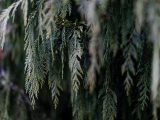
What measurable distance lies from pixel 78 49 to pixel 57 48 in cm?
13

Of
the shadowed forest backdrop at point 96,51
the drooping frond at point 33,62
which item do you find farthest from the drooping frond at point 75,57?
the drooping frond at point 33,62

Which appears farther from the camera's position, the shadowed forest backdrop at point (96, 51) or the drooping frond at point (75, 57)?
the drooping frond at point (75, 57)

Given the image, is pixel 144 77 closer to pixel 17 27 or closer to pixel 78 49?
pixel 78 49

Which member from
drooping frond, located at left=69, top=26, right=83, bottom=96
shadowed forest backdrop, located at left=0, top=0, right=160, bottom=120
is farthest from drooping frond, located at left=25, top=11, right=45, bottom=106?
drooping frond, located at left=69, top=26, right=83, bottom=96

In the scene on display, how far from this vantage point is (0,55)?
109 inches

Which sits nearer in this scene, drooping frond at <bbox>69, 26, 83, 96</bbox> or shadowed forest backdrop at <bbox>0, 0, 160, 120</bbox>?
shadowed forest backdrop at <bbox>0, 0, 160, 120</bbox>

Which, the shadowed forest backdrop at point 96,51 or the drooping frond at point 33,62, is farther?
the drooping frond at point 33,62

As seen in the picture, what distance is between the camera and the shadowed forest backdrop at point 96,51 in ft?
4.14

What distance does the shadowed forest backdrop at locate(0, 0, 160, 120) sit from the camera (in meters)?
1.26

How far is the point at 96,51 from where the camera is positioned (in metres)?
1.37

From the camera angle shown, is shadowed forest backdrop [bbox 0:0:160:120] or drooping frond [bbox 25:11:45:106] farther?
drooping frond [bbox 25:11:45:106]

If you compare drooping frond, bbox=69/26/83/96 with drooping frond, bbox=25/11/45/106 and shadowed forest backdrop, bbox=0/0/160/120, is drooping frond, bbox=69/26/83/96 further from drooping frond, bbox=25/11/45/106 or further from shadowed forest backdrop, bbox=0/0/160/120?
drooping frond, bbox=25/11/45/106

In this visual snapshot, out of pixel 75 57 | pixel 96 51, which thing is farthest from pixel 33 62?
pixel 96 51

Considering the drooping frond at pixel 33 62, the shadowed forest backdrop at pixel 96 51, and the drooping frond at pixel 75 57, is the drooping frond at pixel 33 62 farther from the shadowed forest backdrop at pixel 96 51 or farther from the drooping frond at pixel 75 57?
the drooping frond at pixel 75 57
